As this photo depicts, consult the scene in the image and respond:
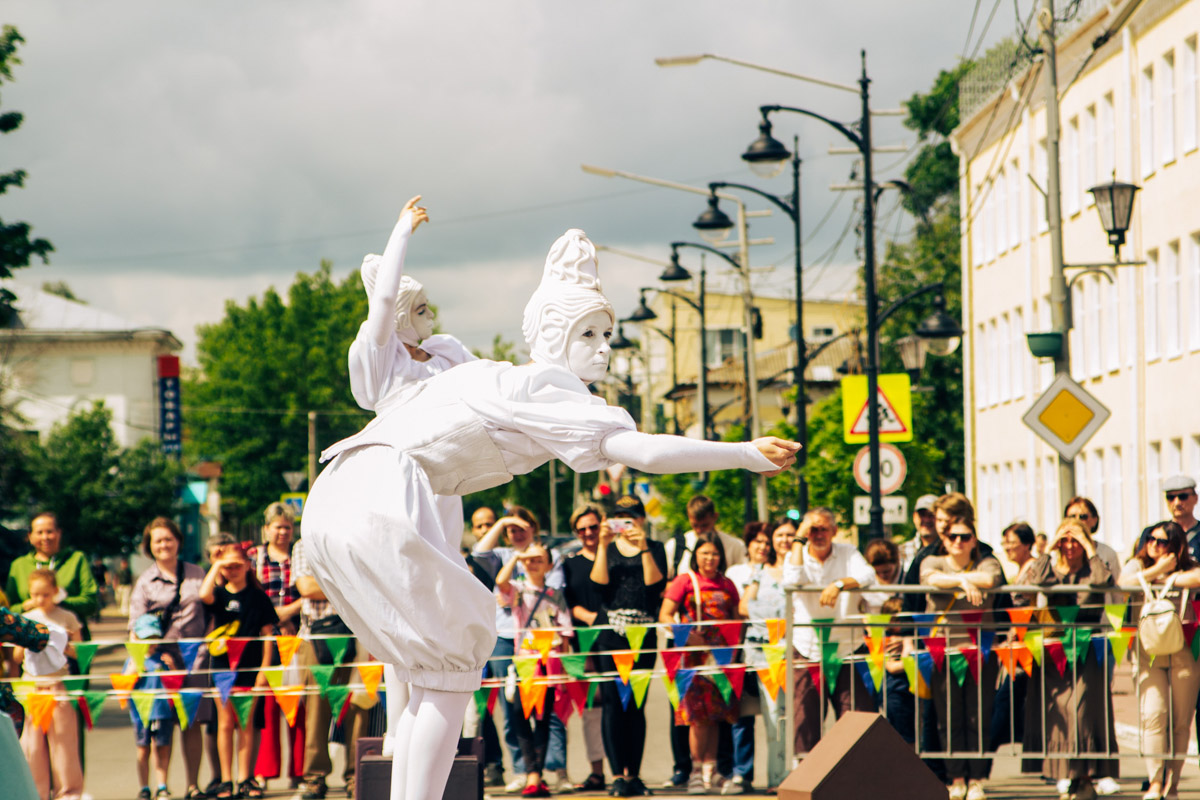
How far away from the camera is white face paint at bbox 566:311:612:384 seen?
6066mm

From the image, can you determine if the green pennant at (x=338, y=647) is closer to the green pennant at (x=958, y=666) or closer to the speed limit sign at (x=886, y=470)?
the green pennant at (x=958, y=666)

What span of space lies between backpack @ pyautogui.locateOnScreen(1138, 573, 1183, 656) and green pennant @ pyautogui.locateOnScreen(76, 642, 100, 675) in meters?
6.78

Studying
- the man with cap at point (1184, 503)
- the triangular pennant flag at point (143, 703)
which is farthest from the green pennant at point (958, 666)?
the triangular pennant flag at point (143, 703)

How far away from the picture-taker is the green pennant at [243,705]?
11.8 metres

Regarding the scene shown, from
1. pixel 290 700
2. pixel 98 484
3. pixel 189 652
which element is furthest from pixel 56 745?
pixel 98 484

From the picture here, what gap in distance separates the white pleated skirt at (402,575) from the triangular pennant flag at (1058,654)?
5.94 meters

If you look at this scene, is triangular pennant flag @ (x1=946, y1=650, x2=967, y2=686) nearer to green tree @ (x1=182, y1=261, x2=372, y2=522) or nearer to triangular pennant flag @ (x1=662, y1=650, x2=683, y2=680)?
triangular pennant flag @ (x1=662, y1=650, x2=683, y2=680)

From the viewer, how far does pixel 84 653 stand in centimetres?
1156

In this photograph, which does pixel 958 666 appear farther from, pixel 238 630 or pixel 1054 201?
pixel 1054 201

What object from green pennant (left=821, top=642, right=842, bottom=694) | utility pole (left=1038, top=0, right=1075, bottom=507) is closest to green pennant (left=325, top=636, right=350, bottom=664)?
green pennant (left=821, top=642, right=842, bottom=694)

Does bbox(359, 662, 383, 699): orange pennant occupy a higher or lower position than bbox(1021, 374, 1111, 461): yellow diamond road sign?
lower

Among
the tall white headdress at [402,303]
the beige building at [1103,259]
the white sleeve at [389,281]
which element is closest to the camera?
the white sleeve at [389,281]

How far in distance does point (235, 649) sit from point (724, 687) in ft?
11.0

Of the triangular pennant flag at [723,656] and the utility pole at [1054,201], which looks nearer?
→ the triangular pennant flag at [723,656]
